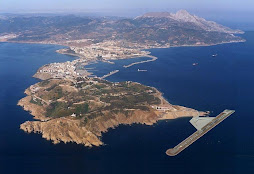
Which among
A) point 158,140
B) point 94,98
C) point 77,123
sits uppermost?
point 94,98

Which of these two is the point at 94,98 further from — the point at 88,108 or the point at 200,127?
the point at 200,127

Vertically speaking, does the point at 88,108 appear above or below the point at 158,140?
above

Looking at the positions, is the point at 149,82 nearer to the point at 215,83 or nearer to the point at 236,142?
the point at 215,83

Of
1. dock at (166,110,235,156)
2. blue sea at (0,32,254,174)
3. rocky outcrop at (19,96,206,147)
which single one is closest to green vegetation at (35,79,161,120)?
rocky outcrop at (19,96,206,147)

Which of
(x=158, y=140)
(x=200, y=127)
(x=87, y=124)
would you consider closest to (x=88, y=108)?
(x=87, y=124)

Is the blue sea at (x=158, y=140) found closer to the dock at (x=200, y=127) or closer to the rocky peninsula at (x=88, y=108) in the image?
the dock at (x=200, y=127)

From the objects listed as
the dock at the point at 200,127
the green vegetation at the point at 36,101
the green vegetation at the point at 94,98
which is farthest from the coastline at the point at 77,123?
the dock at the point at 200,127

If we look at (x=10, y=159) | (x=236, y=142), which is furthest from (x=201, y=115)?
(x=10, y=159)

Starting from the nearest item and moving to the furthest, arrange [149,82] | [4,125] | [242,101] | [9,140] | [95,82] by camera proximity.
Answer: [9,140] < [4,125] < [242,101] < [95,82] < [149,82]
